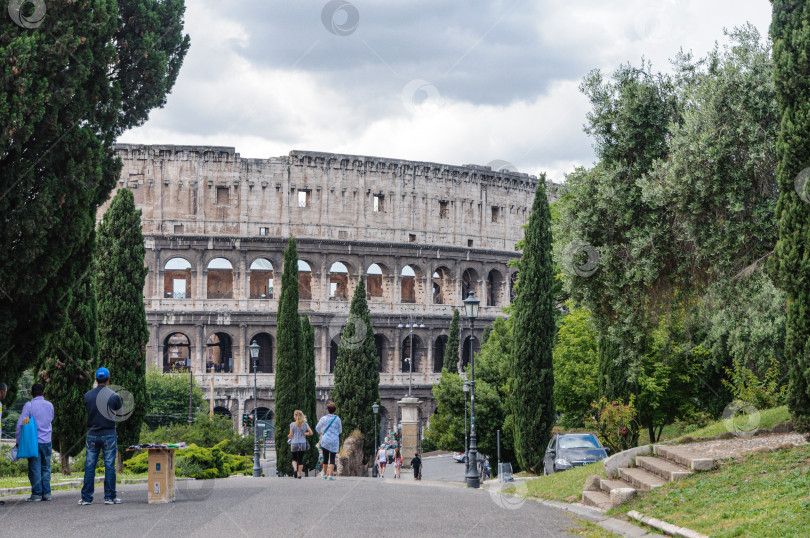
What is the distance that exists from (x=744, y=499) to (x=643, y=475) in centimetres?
298

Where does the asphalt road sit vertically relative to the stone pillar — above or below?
above

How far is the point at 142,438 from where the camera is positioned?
101ft

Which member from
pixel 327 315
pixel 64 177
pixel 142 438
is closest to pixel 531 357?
pixel 142 438

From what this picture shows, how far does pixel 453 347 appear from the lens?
53.8 m

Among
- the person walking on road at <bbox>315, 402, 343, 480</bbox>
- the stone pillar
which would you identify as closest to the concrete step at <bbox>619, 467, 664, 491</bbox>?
the person walking on road at <bbox>315, 402, 343, 480</bbox>

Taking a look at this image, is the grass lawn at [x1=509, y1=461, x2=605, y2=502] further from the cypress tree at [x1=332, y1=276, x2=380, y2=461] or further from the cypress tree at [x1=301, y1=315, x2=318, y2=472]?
the cypress tree at [x1=332, y1=276, x2=380, y2=461]

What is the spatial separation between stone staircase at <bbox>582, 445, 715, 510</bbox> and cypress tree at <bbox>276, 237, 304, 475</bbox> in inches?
911

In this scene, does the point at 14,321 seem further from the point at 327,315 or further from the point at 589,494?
the point at 327,315

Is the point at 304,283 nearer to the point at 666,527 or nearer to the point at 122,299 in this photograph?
the point at 122,299

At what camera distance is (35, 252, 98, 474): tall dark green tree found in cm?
2164

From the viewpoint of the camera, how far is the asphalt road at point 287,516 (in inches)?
358

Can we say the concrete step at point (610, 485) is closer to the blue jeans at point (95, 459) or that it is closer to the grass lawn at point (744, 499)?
the grass lawn at point (744, 499)

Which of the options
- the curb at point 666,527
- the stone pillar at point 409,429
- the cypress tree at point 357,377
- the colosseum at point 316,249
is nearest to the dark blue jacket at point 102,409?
the curb at point 666,527

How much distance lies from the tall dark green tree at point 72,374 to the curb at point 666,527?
51.1ft
